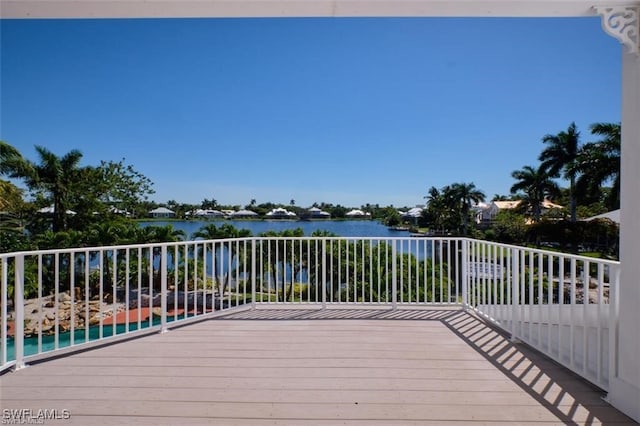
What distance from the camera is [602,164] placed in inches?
859

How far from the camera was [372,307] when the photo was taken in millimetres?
4293

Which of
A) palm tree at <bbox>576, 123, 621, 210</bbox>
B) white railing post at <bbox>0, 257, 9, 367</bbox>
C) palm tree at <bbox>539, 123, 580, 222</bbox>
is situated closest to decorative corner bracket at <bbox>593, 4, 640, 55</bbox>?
white railing post at <bbox>0, 257, 9, 367</bbox>

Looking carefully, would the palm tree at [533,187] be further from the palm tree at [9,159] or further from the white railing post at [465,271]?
the palm tree at [9,159]

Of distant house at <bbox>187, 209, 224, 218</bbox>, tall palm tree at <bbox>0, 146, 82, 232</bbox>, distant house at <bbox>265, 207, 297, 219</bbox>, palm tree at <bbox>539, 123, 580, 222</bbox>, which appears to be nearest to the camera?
tall palm tree at <bbox>0, 146, 82, 232</bbox>

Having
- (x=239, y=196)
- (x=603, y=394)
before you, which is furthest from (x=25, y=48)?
(x=239, y=196)

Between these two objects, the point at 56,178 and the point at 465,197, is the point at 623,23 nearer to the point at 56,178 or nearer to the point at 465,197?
the point at 56,178

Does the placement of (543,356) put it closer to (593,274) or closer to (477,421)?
(477,421)

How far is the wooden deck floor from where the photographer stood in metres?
1.94

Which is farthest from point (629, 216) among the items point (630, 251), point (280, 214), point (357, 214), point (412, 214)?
point (412, 214)

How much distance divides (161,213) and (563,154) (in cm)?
3329

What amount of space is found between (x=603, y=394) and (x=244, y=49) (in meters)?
11.6

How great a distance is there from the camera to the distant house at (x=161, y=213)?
24503 mm

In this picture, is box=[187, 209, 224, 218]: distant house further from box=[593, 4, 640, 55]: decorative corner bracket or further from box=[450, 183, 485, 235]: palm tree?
box=[593, 4, 640, 55]: decorative corner bracket

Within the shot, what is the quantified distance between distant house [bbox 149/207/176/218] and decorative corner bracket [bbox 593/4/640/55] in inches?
1029
